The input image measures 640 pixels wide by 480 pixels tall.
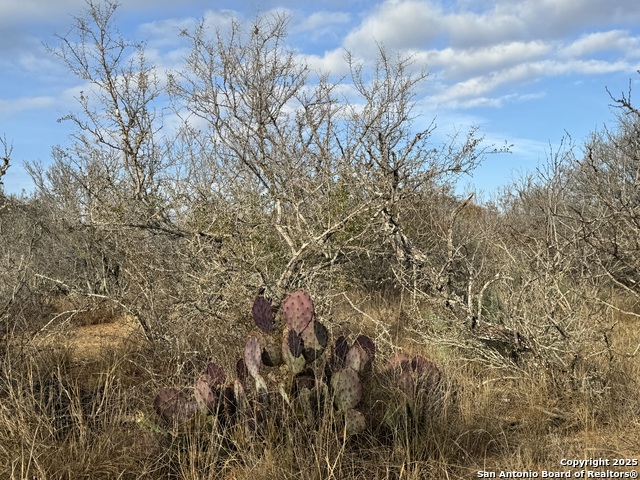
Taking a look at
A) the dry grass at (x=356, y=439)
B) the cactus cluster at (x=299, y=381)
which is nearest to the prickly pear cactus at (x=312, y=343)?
the cactus cluster at (x=299, y=381)

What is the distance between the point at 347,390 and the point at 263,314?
0.82 m

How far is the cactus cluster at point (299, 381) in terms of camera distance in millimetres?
3219

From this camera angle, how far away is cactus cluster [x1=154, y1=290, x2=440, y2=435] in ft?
10.6

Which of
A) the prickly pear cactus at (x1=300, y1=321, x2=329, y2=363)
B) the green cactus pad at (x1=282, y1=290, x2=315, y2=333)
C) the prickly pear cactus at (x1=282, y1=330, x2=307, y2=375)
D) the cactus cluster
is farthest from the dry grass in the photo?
the green cactus pad at (x1=282, y1=290, x2=315, y2=333)

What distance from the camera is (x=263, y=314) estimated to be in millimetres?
3742

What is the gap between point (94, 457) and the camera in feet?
9.57

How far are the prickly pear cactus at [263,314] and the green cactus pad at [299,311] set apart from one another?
299mm

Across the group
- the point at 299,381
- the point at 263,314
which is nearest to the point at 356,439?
the point at 299,381

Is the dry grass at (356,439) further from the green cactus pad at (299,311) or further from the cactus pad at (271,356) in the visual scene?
the green cactus pad at (299,311)

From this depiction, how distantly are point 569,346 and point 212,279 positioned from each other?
2.98 m

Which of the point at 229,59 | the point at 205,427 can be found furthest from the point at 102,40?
the point at 205,427

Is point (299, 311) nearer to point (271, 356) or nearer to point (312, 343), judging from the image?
point (312, 343)

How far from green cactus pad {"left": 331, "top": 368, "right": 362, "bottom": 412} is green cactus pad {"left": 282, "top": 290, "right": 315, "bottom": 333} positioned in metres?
0.38

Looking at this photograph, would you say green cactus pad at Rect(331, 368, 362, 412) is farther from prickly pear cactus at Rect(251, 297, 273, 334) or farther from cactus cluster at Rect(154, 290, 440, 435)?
prickly pear cactus at Rect(251, 297, 273, 334)
